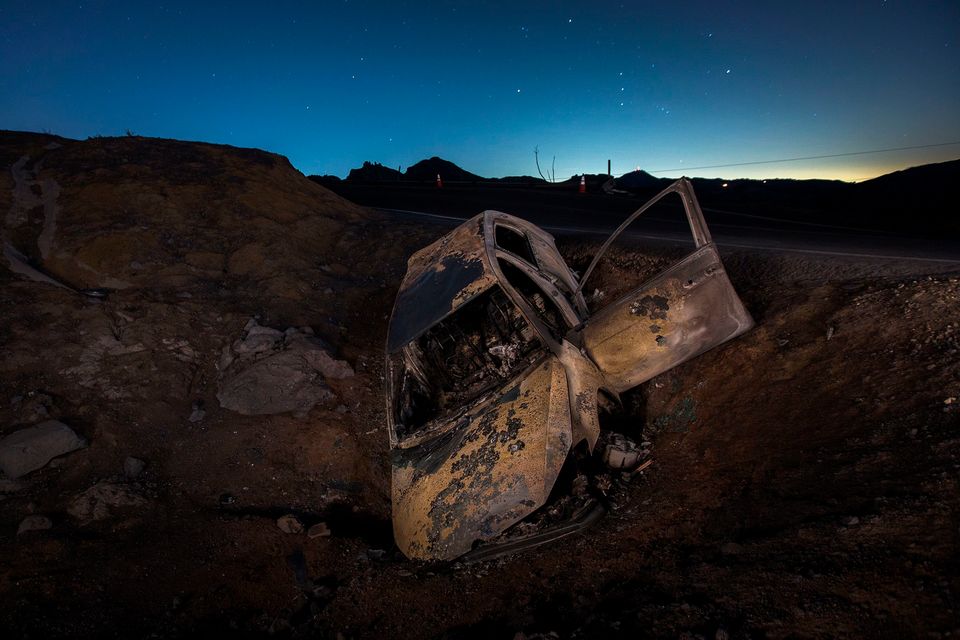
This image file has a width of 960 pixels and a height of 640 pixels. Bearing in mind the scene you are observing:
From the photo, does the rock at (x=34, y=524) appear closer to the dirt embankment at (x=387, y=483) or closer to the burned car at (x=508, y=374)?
the dirt embankment at (x=387, y=483)

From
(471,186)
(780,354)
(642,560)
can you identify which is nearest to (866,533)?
(642,560)

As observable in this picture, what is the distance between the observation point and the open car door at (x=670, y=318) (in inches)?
152

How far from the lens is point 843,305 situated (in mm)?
4191

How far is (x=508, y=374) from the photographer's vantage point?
403cm

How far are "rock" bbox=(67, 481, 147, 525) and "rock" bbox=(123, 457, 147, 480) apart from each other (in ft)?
0.69

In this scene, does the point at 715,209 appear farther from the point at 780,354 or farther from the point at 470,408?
the point at 470,408

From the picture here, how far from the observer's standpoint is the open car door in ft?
12.7

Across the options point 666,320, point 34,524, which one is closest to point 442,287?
point 666,320

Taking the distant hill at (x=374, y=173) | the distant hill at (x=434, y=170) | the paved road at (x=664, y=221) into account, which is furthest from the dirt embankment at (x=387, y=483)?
the distant hill at (x=434, y=170)

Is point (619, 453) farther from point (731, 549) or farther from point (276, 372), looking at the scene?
point (276, 372)

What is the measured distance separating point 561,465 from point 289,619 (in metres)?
2.19

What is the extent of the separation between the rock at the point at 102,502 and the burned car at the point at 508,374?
242 cm

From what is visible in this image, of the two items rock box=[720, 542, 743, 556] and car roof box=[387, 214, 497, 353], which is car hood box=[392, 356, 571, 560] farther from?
rock box=[720, 542, 743, 556]

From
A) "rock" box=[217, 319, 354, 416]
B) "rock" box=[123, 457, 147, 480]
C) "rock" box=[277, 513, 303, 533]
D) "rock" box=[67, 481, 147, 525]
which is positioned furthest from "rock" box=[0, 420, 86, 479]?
"rock" box=[277, 513, 303, 533]
